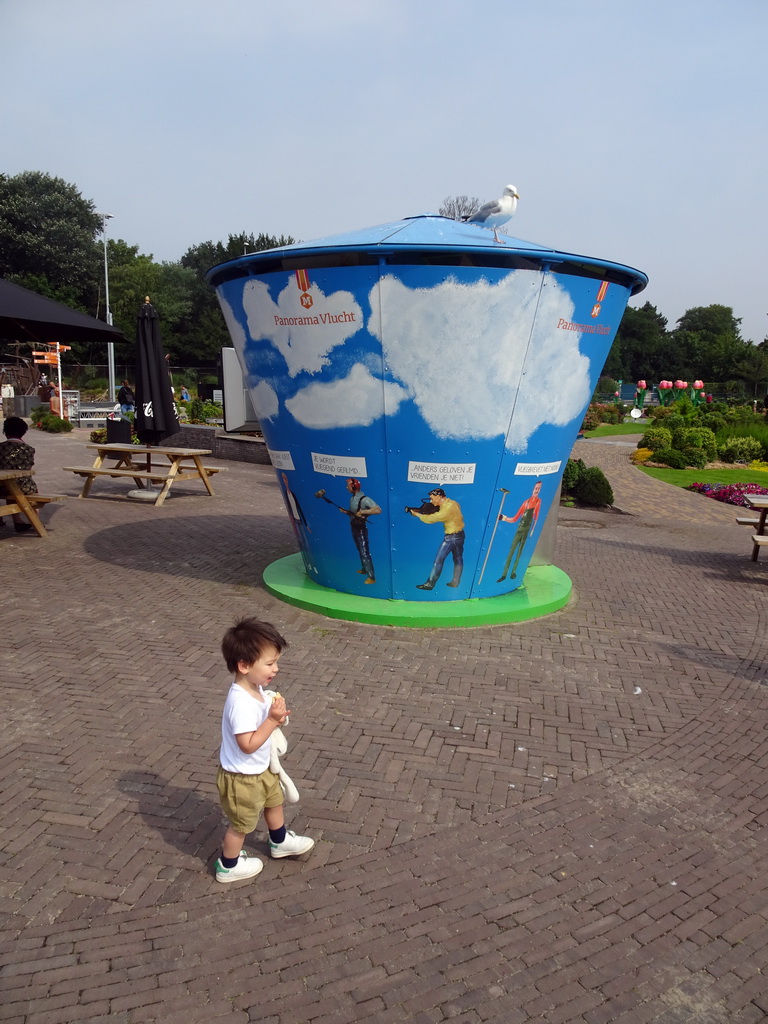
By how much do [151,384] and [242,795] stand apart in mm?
10594

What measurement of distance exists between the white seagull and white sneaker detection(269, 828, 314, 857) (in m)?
5.28

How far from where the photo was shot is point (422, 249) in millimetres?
5918

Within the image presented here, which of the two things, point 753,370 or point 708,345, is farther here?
point 708,345

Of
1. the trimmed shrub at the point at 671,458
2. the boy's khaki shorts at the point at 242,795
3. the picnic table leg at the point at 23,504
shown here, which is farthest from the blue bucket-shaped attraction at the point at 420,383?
the trimmed shrub at the point at 671,458

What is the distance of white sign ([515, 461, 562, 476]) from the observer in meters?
6.83

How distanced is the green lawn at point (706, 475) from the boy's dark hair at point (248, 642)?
1728cm

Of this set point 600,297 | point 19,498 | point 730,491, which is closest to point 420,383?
point 600,297

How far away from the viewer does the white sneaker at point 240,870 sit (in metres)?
3.31

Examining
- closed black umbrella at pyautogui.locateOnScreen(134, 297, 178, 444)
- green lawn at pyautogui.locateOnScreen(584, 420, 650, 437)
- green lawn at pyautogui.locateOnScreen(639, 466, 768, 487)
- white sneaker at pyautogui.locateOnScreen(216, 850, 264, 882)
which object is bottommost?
green lawn at pyautogui.locateOnScreen(639, 466, 768, 487)

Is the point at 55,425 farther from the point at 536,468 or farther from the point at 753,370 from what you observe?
the point at 753,370

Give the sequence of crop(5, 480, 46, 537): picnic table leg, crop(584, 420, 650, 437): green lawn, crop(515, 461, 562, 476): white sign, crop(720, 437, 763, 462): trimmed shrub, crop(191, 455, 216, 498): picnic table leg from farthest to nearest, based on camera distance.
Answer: crop(584, 420, 650, 437): green lawn
crop(720, 437, 763, 462): trimmed shrub
crop(191, 455, 216, 498): picnic table leg
crop(5, 480, 46, 537): picnic table leg
crop(515, 461, 562, 476): white sign

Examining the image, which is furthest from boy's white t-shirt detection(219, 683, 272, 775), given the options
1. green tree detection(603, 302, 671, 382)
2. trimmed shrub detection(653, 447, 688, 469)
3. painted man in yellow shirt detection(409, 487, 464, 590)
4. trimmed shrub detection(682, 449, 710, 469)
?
green tree detection(603, 302, 671, 382)

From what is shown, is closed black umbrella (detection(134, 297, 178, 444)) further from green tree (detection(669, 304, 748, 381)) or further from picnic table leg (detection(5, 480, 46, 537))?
green tree (detection(669, 304, 748, 381))

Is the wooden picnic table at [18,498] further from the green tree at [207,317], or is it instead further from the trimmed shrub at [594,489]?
the green tree at [207,317]
